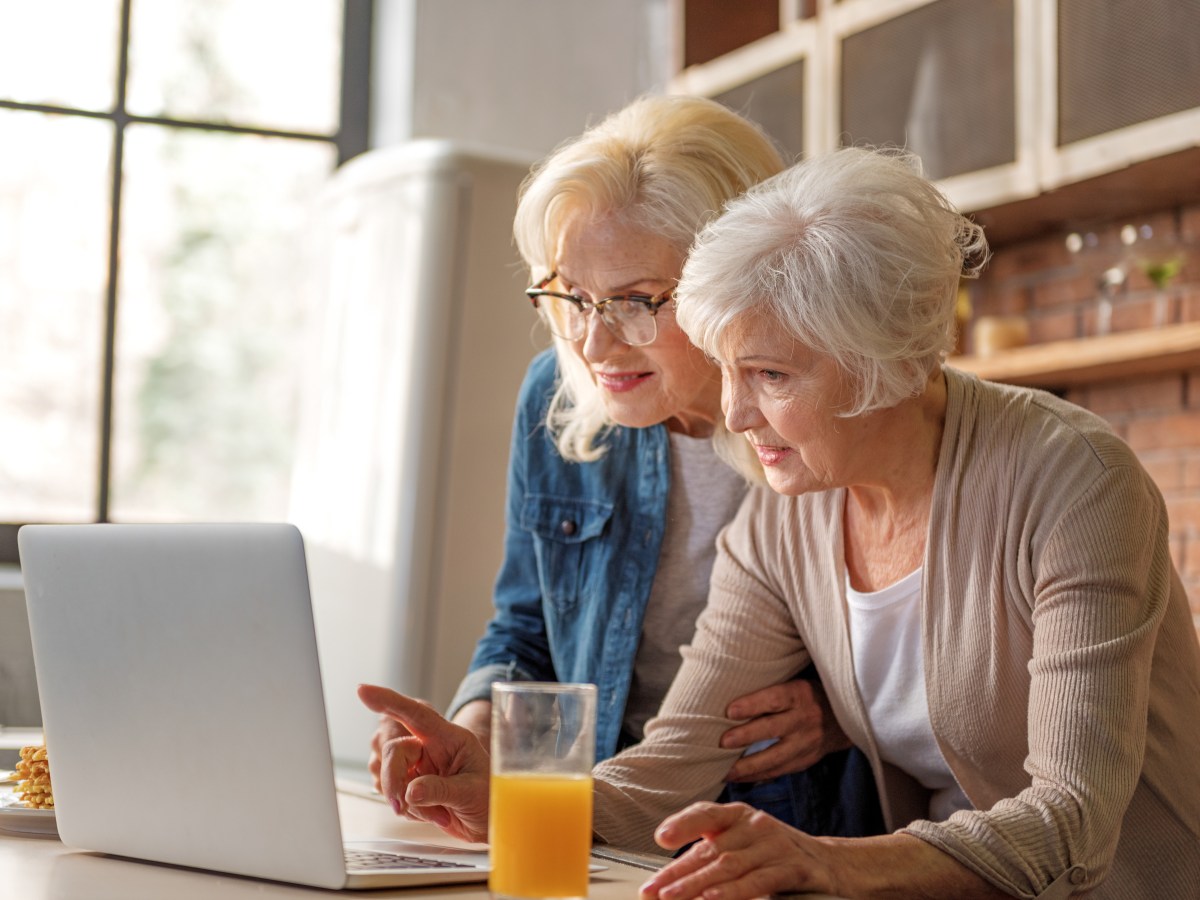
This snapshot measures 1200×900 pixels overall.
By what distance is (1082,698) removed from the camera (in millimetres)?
1168

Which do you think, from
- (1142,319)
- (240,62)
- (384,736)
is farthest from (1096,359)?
(240,62)

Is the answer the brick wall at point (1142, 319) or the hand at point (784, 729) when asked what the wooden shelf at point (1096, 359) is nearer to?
the brick wall at point (1142, 319)

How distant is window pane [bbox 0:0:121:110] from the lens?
138 inches

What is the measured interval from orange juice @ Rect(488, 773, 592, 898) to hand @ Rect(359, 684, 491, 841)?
12.9 inches

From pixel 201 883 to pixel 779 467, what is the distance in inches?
→ 24.8

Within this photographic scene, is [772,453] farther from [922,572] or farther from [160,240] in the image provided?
[160,240]

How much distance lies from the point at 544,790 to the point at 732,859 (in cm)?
17

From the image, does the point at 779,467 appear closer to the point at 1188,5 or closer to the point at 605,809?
the point at 605,809

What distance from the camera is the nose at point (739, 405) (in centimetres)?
134

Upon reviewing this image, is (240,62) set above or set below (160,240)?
above

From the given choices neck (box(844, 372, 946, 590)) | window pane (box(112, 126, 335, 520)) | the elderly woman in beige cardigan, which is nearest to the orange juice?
the elderly woman in beige cardigan

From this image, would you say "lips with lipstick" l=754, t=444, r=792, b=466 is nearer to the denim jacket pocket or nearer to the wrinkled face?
the wrinkled face

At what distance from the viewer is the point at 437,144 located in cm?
295

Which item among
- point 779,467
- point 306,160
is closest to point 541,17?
point 306,160
